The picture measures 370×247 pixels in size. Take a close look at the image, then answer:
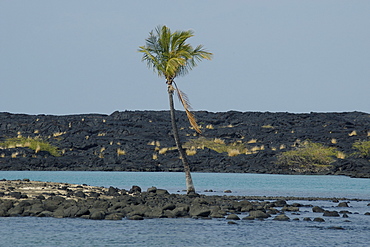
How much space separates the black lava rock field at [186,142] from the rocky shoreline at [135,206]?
27458 mm

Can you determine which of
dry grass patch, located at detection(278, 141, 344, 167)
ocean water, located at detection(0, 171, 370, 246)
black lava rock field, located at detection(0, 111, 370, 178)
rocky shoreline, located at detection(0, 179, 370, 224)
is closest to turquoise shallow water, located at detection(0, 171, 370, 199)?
black lava rock field, located at detection(0, 111, 370, 178)

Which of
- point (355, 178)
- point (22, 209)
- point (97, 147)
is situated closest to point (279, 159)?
point (355, 178)

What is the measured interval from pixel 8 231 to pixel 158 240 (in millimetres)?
4645

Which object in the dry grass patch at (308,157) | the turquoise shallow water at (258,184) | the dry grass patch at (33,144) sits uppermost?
the dry grass patch at (33,144)

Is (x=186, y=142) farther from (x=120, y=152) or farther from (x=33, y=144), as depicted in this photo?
(x=33, y=144)

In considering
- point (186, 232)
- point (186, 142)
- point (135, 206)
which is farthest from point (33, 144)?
point (186, 232)

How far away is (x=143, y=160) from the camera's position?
62656mm

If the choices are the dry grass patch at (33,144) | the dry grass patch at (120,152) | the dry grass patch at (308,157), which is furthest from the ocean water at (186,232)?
the dry grass patch at (33,144)

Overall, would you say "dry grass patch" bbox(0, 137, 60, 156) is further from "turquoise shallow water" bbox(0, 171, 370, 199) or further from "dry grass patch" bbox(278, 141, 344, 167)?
"dry grass patch" bbox(278, 141, 344, 167)

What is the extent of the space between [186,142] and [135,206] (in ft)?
149

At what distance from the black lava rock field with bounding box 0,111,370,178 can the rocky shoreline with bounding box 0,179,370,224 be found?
90.1 ft

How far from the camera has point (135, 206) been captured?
24688 millimetres

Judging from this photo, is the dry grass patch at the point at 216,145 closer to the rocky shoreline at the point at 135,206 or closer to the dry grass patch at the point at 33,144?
the dry grass patch at the point at 33,144

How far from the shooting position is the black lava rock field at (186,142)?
2340 inches
